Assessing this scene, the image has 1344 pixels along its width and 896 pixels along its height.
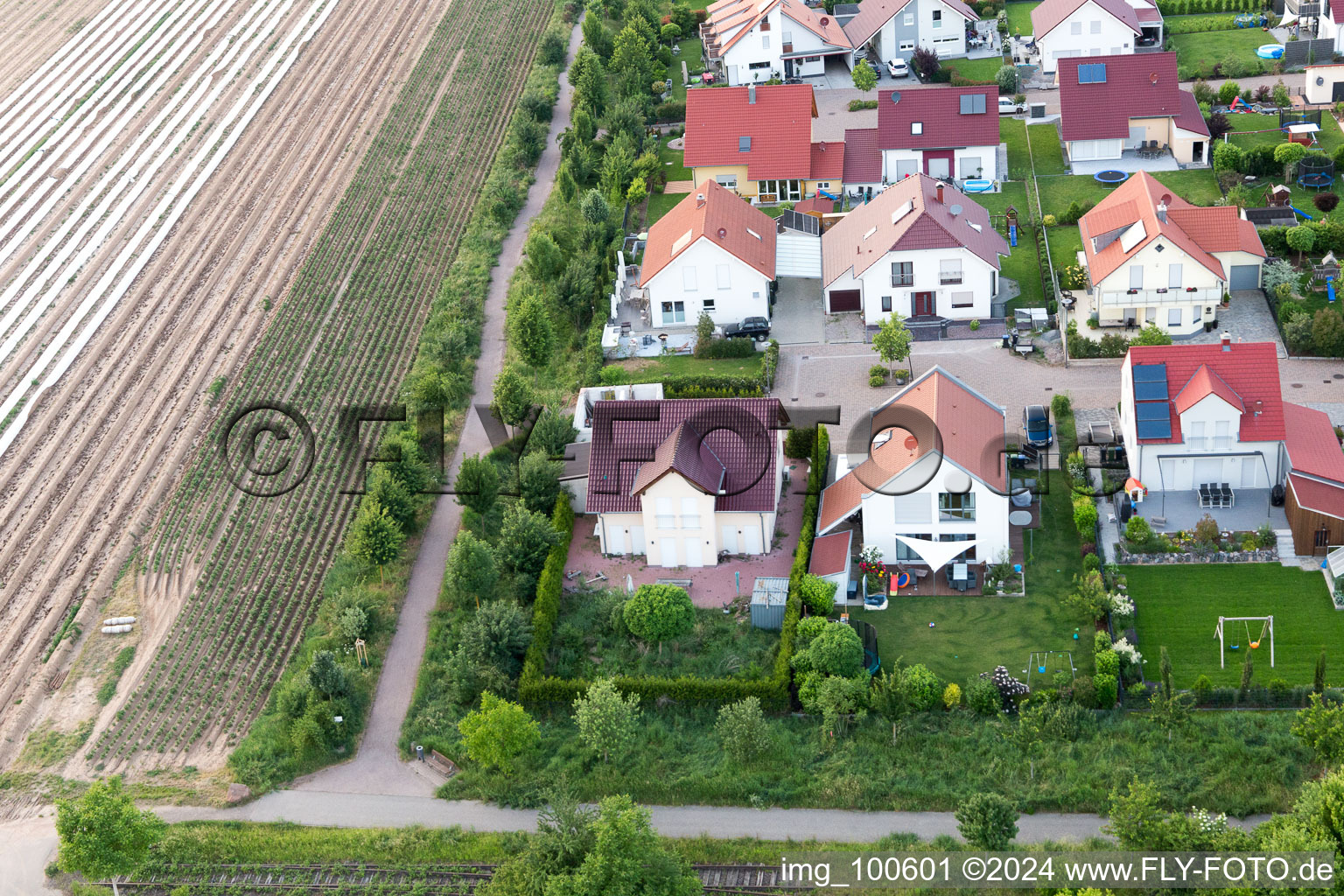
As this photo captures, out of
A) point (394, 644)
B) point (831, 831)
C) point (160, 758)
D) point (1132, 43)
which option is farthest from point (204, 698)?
point (1132, 43)

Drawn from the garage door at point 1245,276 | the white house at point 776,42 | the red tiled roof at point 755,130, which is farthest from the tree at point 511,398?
the white house at point 776,42

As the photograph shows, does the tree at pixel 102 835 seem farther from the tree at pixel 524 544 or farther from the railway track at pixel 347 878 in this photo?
the tree at pixel 524 544

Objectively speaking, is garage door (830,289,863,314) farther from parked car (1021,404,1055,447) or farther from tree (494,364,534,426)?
tree (494,364,534,426)

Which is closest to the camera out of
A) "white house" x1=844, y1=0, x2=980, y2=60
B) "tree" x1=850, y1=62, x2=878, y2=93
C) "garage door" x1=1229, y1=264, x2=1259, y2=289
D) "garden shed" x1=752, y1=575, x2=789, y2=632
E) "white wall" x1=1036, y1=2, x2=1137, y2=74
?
"garden shed" x1=752, y1=575, x2=789, y2=632

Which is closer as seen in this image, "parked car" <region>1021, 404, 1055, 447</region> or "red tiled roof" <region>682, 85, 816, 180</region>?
"parked car" <region>1021, 404, 1055, 447</region>

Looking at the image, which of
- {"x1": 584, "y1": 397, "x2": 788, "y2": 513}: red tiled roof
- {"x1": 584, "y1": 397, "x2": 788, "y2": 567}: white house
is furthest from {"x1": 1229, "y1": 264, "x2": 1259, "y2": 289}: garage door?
{"x1": 584, "y1": 397, "x2": 788, "y2": 513}: red tiled roof

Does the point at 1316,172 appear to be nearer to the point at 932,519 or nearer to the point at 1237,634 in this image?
the point at 1237,634
